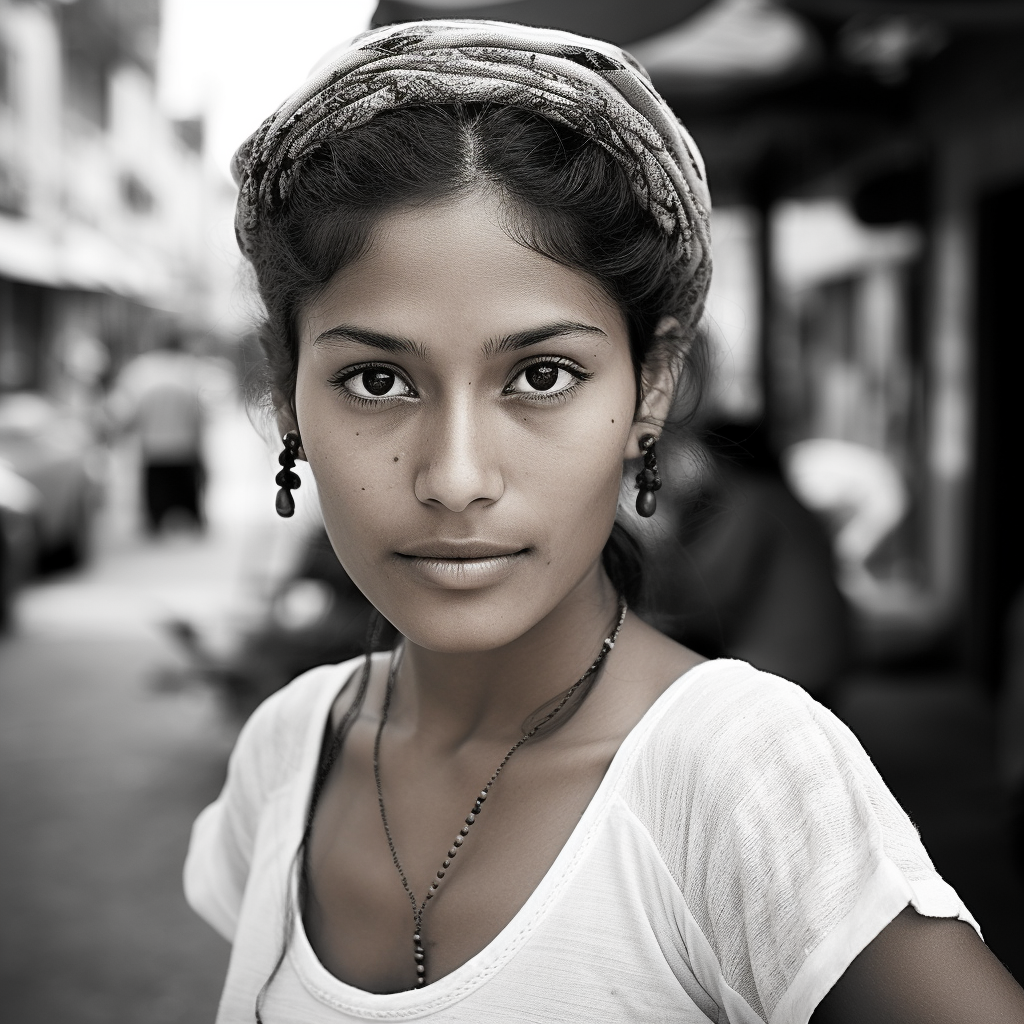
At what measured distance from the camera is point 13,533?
7.93 m

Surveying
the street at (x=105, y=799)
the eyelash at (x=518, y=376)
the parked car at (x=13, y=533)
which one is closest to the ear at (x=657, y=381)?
the eyelash at (x=518, y=376)

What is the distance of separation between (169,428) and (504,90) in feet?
34.8

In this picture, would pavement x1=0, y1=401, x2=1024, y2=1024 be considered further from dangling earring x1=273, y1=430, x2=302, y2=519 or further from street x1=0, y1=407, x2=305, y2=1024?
dangling earring x1=273, y1=430, x2=302, y2=519

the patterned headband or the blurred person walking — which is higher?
the patterned headband

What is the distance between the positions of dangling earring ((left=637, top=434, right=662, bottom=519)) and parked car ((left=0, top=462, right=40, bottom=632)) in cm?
727

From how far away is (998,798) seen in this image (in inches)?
186

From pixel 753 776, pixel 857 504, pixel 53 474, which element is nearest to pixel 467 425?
pixel 753 776

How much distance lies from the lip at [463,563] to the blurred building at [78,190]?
47.4 ft

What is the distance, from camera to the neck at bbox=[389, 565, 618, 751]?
4.42 ft

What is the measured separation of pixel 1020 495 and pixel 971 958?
18.9 feet

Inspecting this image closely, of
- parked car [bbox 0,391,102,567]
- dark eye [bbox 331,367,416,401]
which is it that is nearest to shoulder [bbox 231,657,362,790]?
dark eye [bbox 331,367,416,401]

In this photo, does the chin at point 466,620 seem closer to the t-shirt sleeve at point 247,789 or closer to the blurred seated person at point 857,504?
the t-shirt sleeve at point 247,789

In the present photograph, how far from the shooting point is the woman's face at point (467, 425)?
1.12 m

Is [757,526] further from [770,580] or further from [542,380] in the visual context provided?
[542,380]
